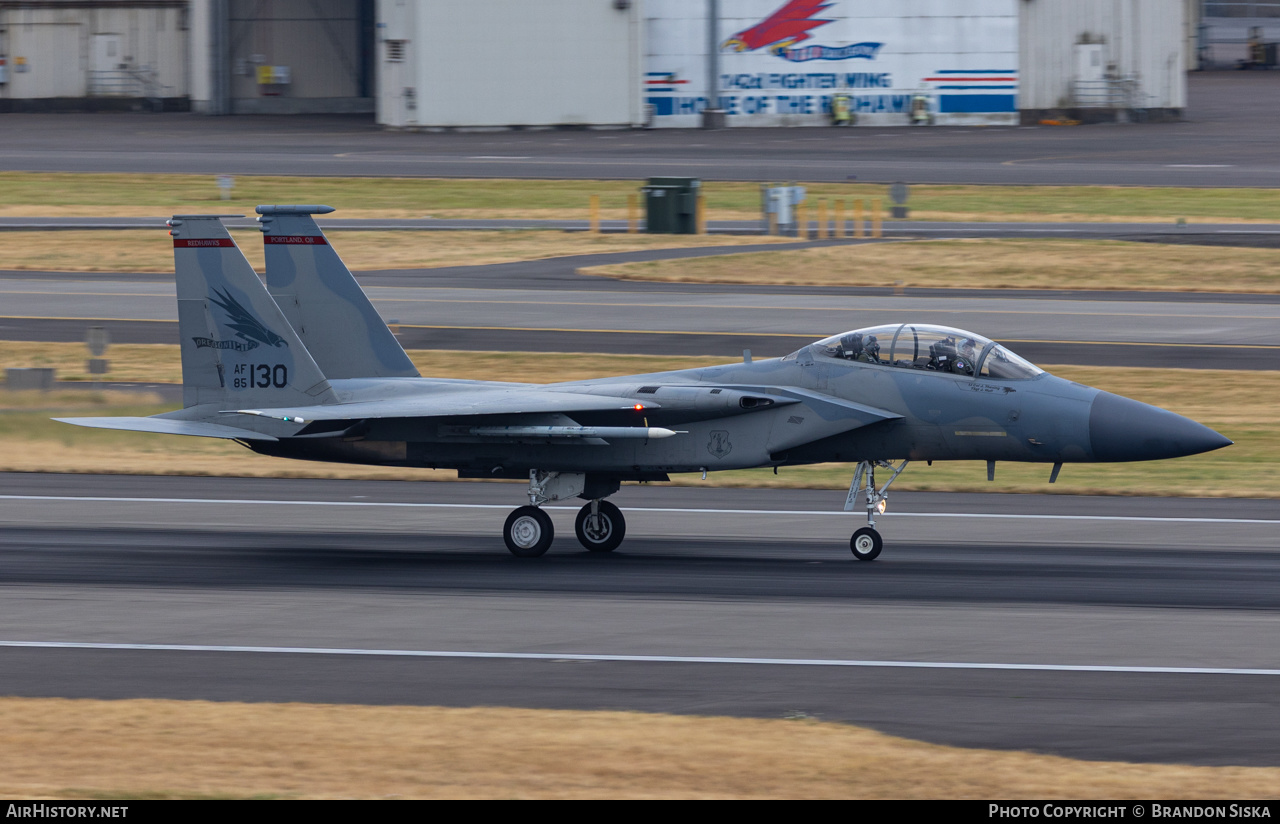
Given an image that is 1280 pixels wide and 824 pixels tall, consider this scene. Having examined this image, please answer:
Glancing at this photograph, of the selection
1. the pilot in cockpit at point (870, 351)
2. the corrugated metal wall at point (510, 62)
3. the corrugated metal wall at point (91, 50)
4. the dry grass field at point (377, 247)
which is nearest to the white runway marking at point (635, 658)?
the pilot in cockpit at point (870, 351)

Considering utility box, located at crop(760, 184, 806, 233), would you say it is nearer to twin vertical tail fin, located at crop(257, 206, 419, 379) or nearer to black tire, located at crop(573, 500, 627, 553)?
twin vertical tail fin, located at crop(257, 206, 419, 379)

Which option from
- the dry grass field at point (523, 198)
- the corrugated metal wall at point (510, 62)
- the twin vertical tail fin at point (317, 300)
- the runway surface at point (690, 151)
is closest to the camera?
the twin vertical tail fin at point (317, 300)

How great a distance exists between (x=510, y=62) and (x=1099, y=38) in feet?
95.1

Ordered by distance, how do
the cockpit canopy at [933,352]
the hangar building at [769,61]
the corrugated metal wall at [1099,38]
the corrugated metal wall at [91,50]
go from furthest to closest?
the corrugated metal wall at [91,50] → the corrugated metal wall at [1099,38] → the hangar building at [769,61] → the cockpit canopy at [933,352]

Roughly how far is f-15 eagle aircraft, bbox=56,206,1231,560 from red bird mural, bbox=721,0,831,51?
197 feet

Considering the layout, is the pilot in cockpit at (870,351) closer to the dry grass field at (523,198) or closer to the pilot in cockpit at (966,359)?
the pilot in cockpit at (966,359)

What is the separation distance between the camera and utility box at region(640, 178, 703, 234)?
50094 millimetres

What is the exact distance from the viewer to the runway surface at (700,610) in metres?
12.6

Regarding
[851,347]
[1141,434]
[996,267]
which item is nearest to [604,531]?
[851,347]

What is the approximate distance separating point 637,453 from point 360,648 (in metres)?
5.10

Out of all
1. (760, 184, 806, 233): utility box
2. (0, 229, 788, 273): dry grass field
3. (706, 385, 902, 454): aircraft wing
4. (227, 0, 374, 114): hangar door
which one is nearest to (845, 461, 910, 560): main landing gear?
(706, 385, 902, 454): aircraft wing

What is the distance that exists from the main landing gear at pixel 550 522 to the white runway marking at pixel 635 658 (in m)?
4.58

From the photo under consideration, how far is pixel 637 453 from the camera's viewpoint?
18.5 m
